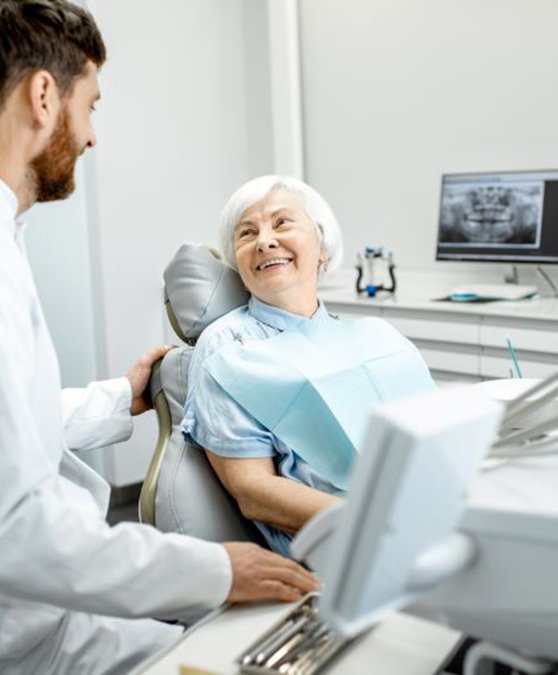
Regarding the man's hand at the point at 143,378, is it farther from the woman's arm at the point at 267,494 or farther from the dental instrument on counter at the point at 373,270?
the dental instrument on counter at the point at 373,270

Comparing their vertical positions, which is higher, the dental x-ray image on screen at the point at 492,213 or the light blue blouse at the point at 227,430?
the dental x-ray image on screen at the point at 492,213

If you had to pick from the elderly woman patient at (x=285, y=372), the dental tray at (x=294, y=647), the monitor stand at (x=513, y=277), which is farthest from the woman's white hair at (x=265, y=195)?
the monitor stand at (x=513, y=277)

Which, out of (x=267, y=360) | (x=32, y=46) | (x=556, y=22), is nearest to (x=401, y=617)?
(x=267, y=360)

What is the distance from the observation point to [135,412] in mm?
1838

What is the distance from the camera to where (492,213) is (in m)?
3.50

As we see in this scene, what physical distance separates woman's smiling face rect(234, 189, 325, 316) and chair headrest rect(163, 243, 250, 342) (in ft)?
0.18

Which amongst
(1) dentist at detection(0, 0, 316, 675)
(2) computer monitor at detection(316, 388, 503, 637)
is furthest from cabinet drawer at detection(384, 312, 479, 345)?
(2) computer monitor at detection(316, 388, 503, 637)

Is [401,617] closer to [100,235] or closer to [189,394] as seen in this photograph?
[189,394]

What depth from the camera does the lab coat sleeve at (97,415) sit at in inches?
67.3

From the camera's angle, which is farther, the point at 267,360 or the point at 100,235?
the point at 100,235

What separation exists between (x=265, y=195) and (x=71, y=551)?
1078mm

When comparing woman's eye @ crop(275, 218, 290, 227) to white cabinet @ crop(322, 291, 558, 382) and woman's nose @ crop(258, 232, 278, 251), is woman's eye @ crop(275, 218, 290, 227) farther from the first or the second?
white cabinet @ crop(322, 291, 558, 382)

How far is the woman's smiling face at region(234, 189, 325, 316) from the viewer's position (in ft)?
6.08

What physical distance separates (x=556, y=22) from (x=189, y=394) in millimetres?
2563
